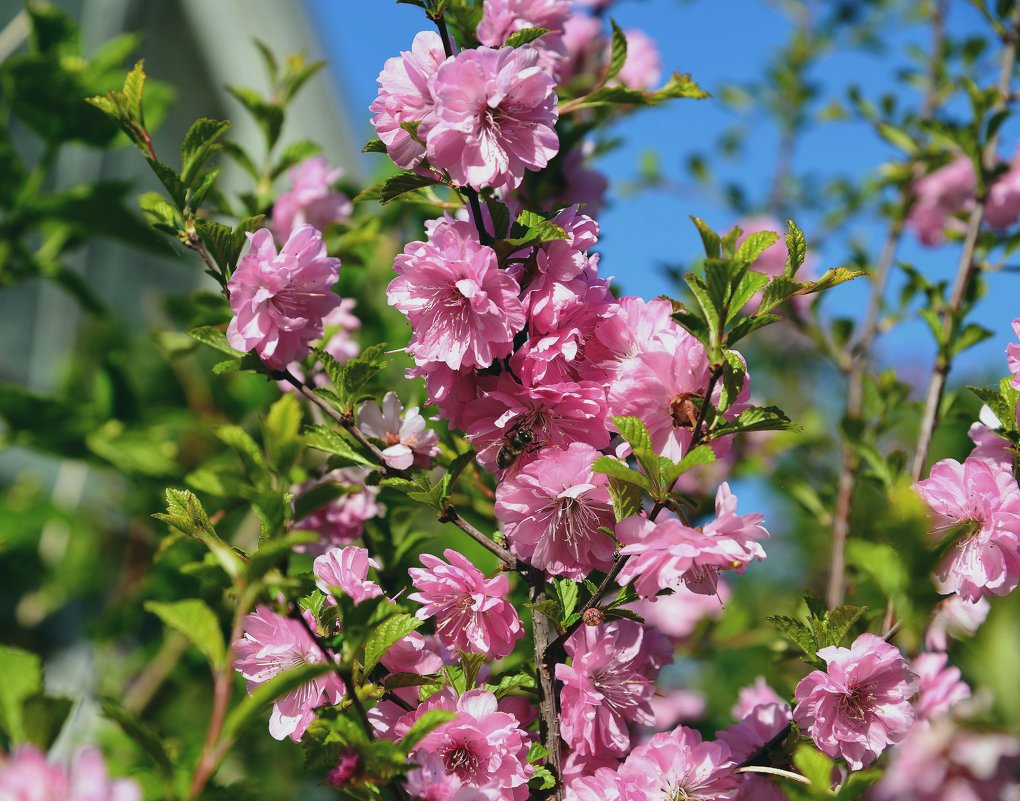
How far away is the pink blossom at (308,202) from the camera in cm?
137

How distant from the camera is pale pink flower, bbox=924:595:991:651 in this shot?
1.14 metres

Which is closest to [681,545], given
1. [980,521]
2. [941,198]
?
[980,521]

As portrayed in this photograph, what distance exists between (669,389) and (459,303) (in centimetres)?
22

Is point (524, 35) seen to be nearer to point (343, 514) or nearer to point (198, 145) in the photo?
point (198, 145)

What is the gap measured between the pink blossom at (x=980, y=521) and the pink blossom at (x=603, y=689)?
329 mm

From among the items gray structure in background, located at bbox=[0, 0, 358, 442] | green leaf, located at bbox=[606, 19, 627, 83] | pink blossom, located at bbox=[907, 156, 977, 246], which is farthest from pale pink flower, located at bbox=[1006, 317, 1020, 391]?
gray structure in background, located at bbox=[0, 0, 358, 442]

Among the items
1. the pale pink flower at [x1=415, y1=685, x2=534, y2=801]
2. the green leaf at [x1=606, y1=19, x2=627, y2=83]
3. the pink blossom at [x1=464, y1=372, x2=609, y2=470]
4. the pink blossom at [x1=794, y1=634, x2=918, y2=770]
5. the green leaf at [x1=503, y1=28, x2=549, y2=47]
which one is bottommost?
the pale pink flower at [x1=415, y1=685, x2=534, y2=801]

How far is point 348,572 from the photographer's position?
84 cm

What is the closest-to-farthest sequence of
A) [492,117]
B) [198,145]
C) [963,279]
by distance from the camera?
[492,117] → [198,145] → [963,279]

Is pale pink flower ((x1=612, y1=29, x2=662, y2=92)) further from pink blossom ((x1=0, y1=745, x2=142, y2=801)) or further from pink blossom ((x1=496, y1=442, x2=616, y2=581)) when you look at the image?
pink blossom ((x1=0, y1=745, x2=142, y2=801))

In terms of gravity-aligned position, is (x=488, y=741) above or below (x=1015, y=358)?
below

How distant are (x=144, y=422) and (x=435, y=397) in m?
1.18

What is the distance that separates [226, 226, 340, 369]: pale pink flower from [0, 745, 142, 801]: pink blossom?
465 millimetres

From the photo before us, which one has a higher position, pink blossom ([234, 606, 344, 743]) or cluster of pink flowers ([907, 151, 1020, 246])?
cluster of pink flowers ([907, 151, 1020, 246])
